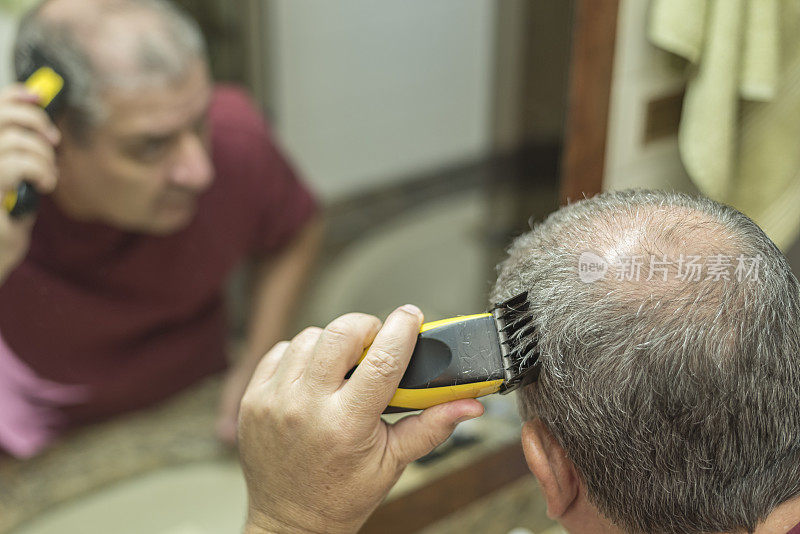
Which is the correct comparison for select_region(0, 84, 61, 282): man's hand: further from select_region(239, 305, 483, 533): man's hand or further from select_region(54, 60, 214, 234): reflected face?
select_region(239, 305, 483, 533): man's hand

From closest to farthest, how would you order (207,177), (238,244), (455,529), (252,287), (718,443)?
(718,443), (455,529), (207,177), (238,244), (252,287)

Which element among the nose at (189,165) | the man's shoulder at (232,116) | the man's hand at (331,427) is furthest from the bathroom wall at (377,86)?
the man's hand at (331,427)

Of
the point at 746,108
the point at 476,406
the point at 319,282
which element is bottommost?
the point at 319,282

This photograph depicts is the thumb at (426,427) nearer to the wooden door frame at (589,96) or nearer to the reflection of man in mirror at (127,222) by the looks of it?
the wooden door frame at (589,96)

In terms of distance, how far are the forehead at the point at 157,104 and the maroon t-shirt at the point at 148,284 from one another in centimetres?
18

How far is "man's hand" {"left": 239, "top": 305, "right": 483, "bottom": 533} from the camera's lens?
49 cm

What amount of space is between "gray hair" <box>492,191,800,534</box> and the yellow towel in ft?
0.71

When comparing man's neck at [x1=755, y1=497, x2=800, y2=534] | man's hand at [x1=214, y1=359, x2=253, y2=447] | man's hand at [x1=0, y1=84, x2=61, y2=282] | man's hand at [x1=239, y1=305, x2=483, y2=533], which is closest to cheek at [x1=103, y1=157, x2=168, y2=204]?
man's hand at [x1=0, y1=84, x2=61, y2=282]

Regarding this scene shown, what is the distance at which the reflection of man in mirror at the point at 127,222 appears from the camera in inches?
36.7

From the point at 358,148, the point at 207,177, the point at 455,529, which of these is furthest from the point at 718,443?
the point at 358,148

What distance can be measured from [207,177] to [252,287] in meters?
0.40

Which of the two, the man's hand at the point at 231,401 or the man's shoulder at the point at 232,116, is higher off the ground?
the man's shoulder at the point at 232,116

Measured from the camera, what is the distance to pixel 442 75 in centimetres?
196

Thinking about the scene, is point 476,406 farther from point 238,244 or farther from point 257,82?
point 257,82
